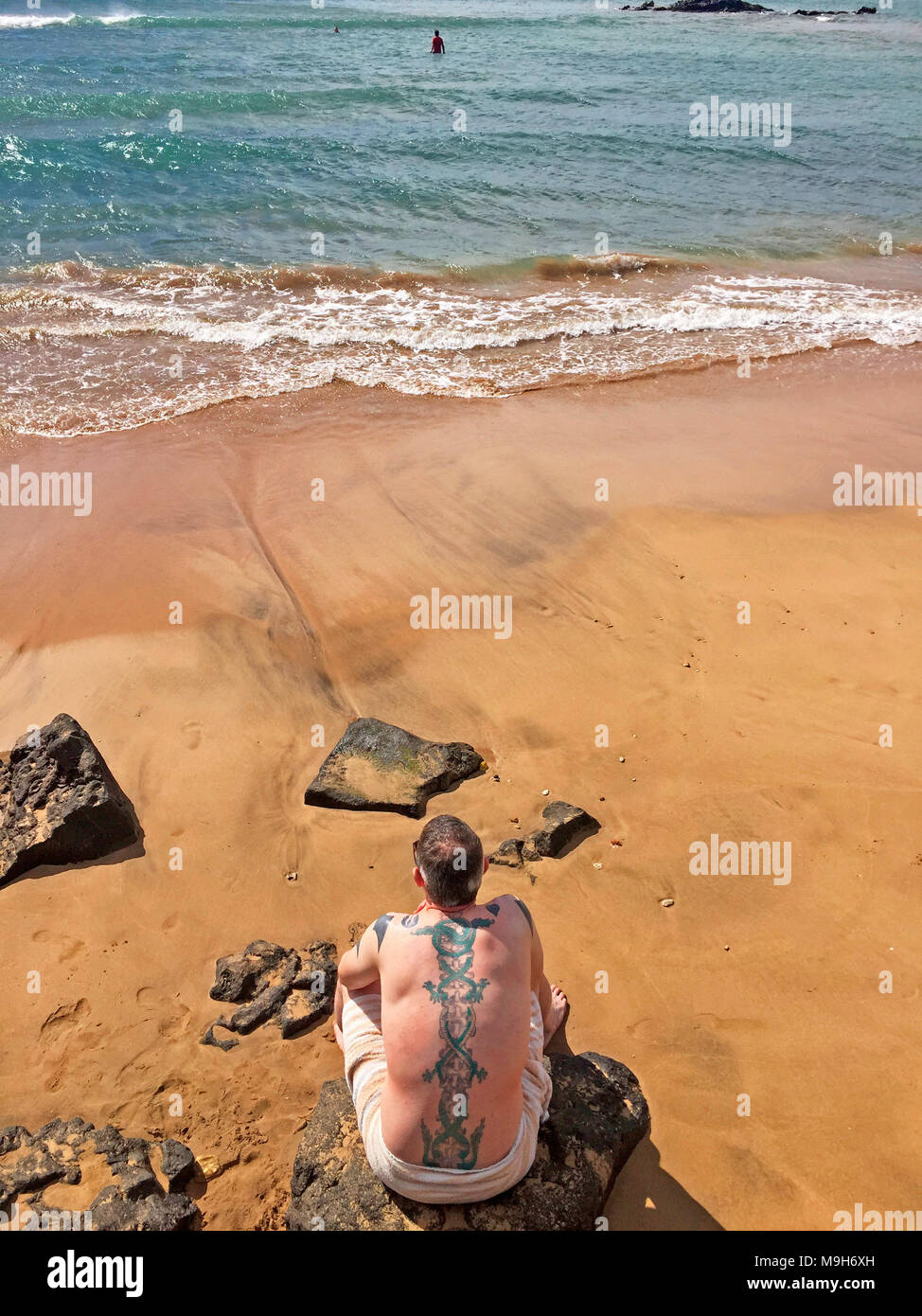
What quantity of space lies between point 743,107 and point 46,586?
1004 inches

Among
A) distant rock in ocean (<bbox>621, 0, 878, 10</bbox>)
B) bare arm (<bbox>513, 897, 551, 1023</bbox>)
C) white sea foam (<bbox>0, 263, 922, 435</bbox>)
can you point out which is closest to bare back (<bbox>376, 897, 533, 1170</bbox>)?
bare arm (<bbox>513, 897, 551, 1023</bbox>)

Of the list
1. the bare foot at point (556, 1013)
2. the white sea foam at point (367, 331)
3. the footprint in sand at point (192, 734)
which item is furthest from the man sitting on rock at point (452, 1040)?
the white sea foam at point (367, 331)

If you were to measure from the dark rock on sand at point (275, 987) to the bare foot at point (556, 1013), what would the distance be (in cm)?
98

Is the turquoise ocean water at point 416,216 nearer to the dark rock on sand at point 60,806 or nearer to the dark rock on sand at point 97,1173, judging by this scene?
the dark rock on sand at point 60,806

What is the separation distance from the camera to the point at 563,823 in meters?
4.68

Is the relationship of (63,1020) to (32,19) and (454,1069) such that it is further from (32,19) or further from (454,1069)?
(32,19)

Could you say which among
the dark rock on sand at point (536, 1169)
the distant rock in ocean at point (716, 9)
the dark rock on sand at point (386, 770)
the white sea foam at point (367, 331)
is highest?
the distant rock in ocean at point (716, 9)

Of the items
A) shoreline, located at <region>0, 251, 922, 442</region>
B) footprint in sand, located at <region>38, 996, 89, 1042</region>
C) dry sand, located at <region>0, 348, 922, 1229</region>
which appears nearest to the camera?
dry sand, located at <region>0, 348, 922, 1229</region>

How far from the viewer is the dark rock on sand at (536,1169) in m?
2.87

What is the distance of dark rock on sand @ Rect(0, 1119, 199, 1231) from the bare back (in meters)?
0.93

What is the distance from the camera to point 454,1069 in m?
2.75

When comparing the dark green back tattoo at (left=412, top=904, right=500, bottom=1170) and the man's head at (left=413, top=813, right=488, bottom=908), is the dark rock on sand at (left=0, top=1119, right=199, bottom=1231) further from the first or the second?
the man's head at (left=413, top=813, right=488, bottom=908)

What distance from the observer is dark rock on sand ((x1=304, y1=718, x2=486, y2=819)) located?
16.2ft

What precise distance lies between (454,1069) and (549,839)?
6.43 ft
